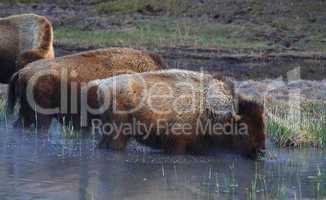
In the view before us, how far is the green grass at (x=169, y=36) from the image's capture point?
77.2ft

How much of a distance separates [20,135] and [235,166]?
313 cm

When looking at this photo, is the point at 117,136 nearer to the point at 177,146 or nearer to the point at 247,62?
the point at 177,146

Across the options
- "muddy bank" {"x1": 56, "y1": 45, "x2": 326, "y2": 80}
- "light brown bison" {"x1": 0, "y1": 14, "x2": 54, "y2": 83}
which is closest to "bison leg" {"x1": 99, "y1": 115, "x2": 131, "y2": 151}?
"light brown bison" {"x1": 0, "y1": 14, "x2": 54, "y2": 83}

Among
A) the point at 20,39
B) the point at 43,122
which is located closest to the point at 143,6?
the point at 20,39

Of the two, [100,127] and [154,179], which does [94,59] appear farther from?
[154,179]

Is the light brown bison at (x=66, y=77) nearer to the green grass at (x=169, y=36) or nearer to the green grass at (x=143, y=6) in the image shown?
the green grass at (x=169, y=36)

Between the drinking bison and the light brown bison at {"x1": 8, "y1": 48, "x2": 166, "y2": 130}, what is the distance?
1277 millimetres

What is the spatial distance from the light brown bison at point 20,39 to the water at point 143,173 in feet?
11.9

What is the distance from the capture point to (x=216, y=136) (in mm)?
10836

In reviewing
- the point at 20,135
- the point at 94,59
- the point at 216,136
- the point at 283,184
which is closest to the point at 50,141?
the point at 20,135

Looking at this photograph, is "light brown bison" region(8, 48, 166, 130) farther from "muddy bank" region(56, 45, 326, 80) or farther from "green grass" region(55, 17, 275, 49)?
"green grass" region(55, 17, 275, 49)

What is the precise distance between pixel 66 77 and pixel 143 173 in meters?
2.74

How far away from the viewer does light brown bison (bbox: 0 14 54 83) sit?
15.2m

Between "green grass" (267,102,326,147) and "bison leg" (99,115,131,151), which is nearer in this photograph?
"bison leg" (99,115,131,151)
